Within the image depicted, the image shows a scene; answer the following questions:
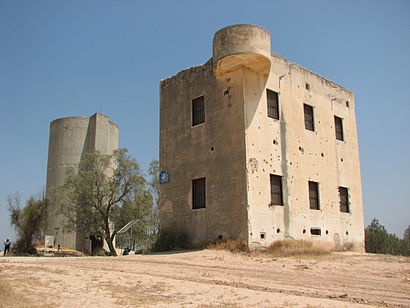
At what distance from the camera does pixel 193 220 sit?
18109 mm

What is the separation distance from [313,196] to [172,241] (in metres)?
6.92

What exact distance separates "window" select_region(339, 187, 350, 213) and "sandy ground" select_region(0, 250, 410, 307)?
7.75 metres

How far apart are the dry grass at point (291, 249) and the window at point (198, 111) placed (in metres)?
6.27

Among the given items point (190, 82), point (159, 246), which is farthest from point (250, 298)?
point (190, 82)

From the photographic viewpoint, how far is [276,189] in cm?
1781

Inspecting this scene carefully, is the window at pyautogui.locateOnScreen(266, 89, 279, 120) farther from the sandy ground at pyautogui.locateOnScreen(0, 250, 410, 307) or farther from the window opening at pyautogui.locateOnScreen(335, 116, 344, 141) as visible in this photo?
the sandy ground at pyautogui.locateOnScreen(0, 250, 410, 307)

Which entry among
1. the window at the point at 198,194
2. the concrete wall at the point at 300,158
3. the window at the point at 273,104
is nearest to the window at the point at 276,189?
the concrete wall at the point at 300,158

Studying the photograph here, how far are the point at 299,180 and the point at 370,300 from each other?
1151cm

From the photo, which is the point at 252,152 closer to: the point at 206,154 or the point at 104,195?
the point at 206,154

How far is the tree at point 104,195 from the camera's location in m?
29.0

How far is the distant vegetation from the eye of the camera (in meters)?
31.7

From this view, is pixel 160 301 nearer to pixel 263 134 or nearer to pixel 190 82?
pixel 263 134

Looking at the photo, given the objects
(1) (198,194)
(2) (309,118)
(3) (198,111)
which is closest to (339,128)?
(2) (309,118)

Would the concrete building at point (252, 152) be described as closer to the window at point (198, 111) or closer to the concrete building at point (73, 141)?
the window at point (198, 111)
